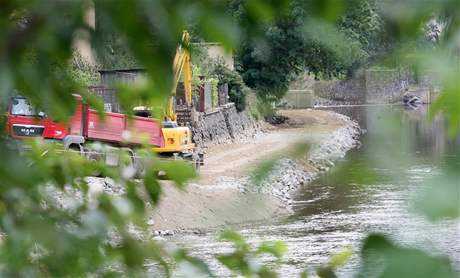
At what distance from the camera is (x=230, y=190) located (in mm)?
2031

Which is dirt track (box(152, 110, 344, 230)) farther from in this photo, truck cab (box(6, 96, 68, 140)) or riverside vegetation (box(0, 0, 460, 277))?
truck cab (box(6, 96, 68, 140))

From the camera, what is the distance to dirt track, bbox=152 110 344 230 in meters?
1.04

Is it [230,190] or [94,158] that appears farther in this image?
[94,158]

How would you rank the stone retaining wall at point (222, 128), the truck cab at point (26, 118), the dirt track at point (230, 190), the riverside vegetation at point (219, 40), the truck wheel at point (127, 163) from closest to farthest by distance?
1. the riverside vegetation at point (219, 40)
2. the dirt track at point (230, 190)
3. the truck cab at point (26, 118)
4. the truck wheel at point (127, 163)
5. the stone retaining wall at point (222, 128)

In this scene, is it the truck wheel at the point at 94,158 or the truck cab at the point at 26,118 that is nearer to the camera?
→ the truck cab at the point at 26,118

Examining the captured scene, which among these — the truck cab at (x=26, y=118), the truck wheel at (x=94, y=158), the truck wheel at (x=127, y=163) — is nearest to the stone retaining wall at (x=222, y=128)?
the truck wheel at (x=94, y=158)

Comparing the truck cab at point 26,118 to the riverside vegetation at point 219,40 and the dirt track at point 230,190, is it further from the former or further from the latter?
the dirt track at point 230,190

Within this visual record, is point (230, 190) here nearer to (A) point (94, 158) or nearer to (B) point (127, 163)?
(B) point (127, 163)

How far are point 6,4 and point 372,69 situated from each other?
1.36 feet

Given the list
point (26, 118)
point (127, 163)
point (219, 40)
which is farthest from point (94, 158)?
point (219, 40)

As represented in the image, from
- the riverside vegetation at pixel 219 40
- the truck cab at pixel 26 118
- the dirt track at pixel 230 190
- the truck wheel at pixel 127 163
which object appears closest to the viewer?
the riverside vegetation at pixel 219 40

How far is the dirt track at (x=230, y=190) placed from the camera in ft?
3.43

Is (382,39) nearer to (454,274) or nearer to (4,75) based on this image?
(454,274)

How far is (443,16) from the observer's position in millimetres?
805
